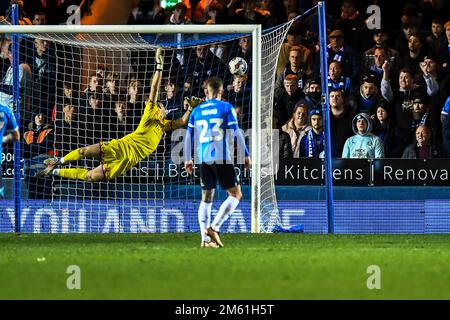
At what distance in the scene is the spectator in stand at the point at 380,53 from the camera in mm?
18531

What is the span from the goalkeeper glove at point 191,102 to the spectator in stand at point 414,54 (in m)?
3.82

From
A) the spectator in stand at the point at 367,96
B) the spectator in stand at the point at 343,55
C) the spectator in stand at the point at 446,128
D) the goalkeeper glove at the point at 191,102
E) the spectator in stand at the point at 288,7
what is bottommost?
the spectator in stand at the point at 446,128

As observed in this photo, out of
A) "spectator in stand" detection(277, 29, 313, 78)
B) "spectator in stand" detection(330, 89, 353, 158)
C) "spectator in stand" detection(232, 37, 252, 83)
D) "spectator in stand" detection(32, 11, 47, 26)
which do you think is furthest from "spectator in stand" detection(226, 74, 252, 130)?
"spectator in stand" detection(32, 11, 47, 26)

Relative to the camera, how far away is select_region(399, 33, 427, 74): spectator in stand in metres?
18.6

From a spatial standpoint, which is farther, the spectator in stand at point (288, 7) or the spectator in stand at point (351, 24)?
the spectator in stand at point (288, 7)

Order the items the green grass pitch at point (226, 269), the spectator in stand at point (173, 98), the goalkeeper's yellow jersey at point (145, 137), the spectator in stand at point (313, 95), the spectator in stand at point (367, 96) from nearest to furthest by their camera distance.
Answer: the green grass pitch at point (226, 269) → the goalkeeper's yellow jersey at point (145, 137) → the spectator in stand at point (173, 98) → the spectator in stand at point (313, 95) → the spectator in stand at point (367, 96)

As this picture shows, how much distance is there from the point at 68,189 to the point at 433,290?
9391mm

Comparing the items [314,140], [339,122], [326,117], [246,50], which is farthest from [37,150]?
[339,122]

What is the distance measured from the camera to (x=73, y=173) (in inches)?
647

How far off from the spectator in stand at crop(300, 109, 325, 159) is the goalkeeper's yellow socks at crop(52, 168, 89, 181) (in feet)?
11.6

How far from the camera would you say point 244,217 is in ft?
55.5

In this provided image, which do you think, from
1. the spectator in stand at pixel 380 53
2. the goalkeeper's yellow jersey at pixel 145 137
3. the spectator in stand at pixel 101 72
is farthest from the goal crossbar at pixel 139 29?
the spectator in stand at pixel 380 53

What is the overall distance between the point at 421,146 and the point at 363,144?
976 millimetres

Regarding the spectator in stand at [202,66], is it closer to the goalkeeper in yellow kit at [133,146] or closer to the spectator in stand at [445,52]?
the goalkeeper in yellow kit at [133,146]
